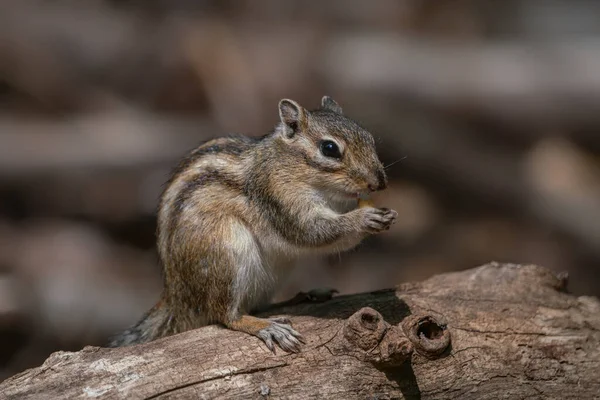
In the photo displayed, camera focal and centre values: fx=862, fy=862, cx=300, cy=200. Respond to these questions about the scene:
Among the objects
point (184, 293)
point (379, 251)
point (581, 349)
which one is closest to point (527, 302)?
point (581, 349)

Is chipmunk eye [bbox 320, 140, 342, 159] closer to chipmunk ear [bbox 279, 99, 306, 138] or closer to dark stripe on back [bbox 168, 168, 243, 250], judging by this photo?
chipmunk ear [bbox 279, 99, 306, 138]

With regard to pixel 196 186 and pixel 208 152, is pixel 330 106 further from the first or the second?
pixel 196 186

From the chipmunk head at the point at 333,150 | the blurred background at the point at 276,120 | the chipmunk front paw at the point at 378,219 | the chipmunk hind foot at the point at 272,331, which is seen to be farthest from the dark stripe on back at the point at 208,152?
the blurred background at the point at 276,120

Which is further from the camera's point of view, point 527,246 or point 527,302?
point 527,246

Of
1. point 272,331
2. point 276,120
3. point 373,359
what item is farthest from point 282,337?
point 276,120

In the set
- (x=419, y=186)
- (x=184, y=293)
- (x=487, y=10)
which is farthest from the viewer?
(x=487, y=10)

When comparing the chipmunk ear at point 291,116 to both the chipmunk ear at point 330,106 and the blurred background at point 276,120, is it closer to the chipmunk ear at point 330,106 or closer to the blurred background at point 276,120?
the chipmunk ear at point 330,106

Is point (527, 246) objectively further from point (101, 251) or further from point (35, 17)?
point (35, 17)
